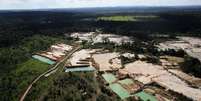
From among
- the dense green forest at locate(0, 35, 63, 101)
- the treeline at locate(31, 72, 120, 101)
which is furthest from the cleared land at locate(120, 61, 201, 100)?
the dense green forest at locate(0, 35, 63, 101)

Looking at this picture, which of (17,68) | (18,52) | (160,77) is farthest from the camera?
(18,52)

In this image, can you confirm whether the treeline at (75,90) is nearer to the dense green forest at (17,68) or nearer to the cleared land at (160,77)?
the dense green forest at (17,68)

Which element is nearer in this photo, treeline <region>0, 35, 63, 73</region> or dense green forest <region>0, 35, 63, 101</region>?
dense green forest <region>0, 35, 63, 101</region>

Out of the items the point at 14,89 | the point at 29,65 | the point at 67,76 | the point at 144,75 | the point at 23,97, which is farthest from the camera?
the point at 29,65

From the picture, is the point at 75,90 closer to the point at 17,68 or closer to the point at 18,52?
the point at 17,68

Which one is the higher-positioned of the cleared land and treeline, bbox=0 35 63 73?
treeline, bbox=0 35 63 73

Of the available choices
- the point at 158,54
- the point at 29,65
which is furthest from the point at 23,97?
the point at 158,54

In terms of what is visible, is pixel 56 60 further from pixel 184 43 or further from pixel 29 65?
pixel 184 43

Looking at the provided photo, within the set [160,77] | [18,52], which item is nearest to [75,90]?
[160,77]

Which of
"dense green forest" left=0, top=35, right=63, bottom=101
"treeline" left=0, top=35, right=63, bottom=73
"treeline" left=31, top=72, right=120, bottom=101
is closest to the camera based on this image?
"treeline" left=31, top=72, right=120, bottom=101

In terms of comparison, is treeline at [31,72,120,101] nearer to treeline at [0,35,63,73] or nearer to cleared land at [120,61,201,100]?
cleared land at [120,61,201,100]

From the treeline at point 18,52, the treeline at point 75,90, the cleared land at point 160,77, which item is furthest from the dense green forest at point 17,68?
the cleared land at point 160,77
